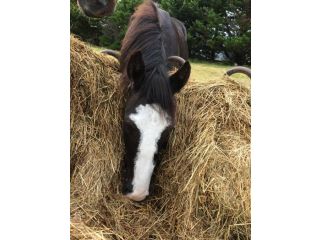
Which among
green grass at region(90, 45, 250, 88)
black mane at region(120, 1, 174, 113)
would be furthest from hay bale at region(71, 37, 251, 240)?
black mane at region(120, 1, 174, 113)

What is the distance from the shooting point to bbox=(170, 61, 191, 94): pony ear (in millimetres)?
1899

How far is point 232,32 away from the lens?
187 centimetres

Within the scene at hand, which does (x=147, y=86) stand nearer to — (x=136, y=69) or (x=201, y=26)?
(x=136, y=69)

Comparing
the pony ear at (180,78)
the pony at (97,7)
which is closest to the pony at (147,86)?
the pony ear at (180,78)

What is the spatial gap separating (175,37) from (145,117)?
431 mm

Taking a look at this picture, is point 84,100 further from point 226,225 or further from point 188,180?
point 226,225

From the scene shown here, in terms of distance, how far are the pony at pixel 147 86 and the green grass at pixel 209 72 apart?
0.21ft

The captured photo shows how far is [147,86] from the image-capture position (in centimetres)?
187

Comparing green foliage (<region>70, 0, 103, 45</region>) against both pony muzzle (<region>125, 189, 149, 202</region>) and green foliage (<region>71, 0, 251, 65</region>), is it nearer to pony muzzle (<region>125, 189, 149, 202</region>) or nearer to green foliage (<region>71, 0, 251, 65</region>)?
green foliage (<region>71, 0, 251, 65</region>)

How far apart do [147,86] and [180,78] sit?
14 cm

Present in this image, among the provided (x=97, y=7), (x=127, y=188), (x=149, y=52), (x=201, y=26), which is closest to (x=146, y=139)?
(x=127, y=188)

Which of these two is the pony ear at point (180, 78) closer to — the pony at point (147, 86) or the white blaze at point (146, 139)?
the pony at point (147, 86)
